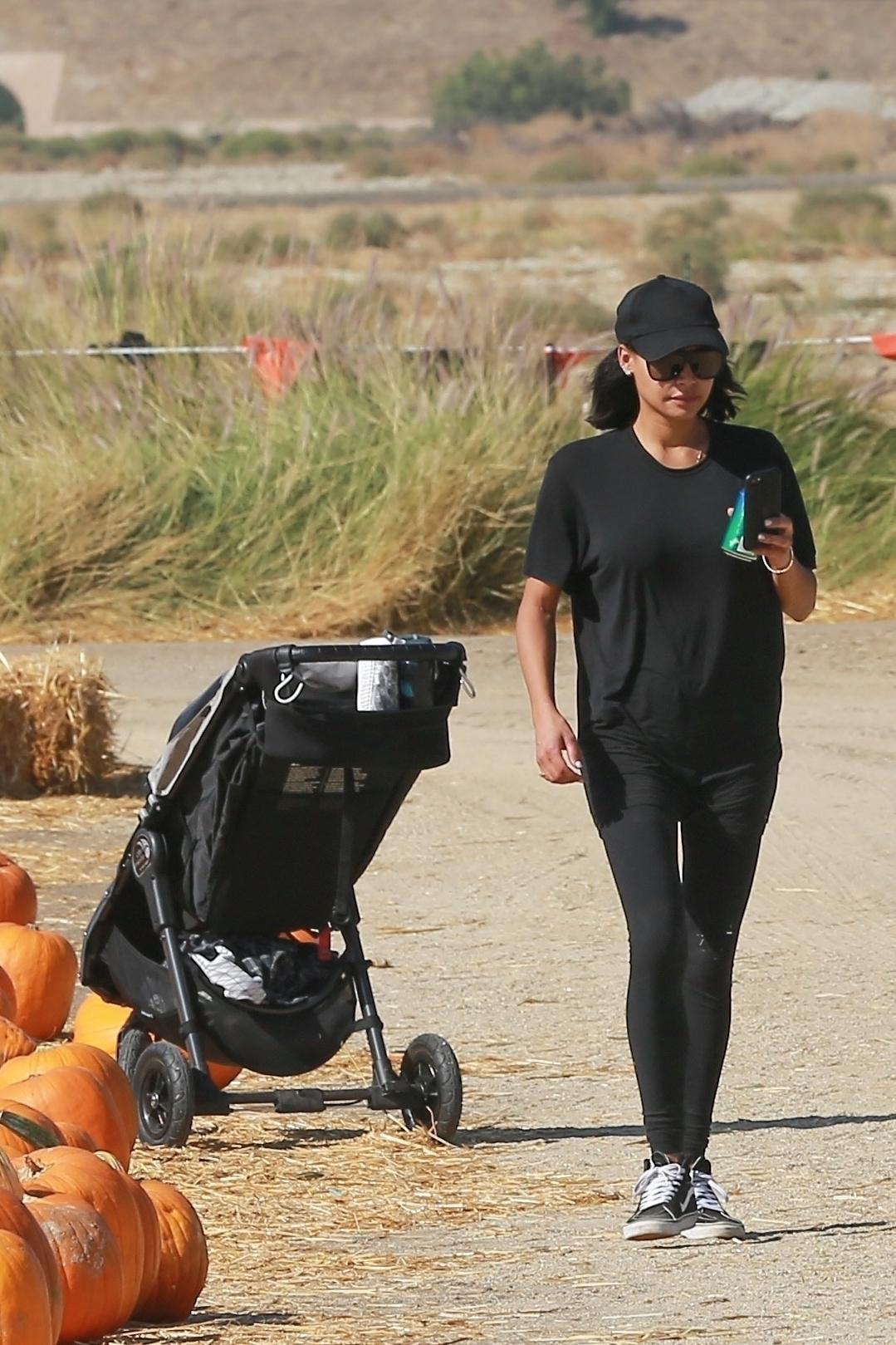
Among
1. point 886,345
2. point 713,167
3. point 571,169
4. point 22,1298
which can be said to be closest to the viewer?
point 22,1298

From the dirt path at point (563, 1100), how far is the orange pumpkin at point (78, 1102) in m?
0.28

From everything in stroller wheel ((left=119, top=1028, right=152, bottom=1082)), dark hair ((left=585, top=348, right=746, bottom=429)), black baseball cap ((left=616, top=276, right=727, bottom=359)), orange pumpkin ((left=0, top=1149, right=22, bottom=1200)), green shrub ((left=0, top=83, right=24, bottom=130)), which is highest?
green shrub ((left=0, top=83, right=24, bottom=130))

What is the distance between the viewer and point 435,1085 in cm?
555

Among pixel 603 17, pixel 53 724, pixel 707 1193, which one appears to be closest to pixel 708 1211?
pixel 707 1193

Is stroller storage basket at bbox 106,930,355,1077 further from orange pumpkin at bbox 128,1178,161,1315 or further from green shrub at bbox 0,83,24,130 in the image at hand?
green shrub at bbox 0,83,24,130

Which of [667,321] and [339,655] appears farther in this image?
[339,655]

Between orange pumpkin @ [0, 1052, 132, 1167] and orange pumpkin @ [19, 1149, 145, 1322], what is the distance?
72cm

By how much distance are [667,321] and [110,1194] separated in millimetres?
1924

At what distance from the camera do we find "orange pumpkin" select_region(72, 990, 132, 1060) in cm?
608

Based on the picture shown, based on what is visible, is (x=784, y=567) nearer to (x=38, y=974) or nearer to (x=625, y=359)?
(x=625, y=359)

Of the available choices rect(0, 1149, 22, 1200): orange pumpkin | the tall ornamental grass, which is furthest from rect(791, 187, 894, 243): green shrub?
rect(0, 1149, 22, 1200): orange pumpkin

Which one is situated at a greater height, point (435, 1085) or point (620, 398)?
point (620, 398)

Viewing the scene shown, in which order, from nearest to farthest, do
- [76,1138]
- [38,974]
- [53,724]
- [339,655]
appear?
[76,1138], [339,655], [38,974], [53,724]

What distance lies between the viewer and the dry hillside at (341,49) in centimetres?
9919
